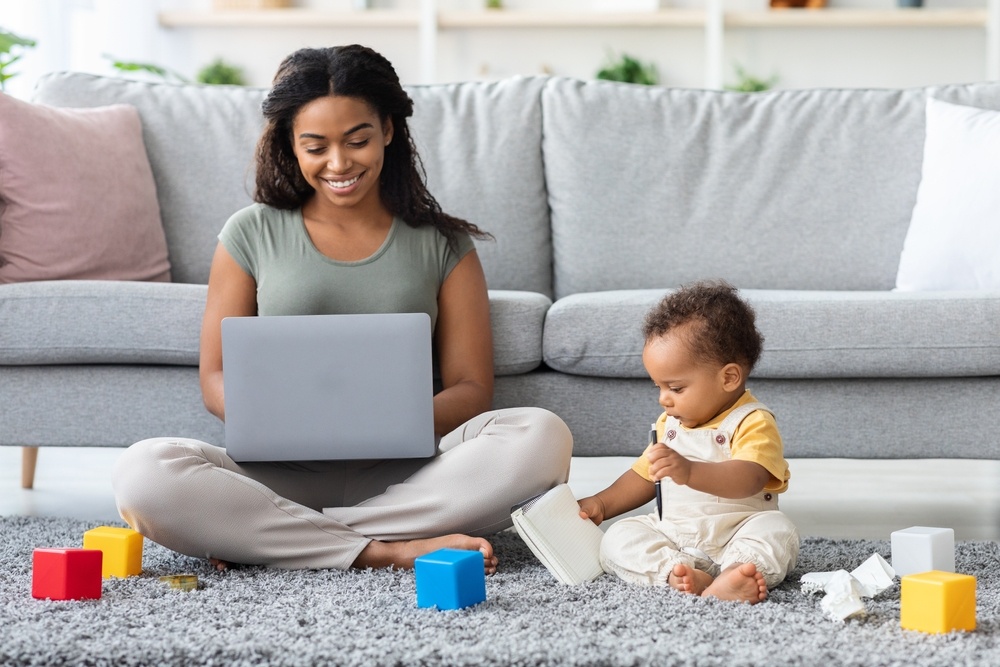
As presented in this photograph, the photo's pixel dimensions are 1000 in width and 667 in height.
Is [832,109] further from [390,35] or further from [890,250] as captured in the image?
[390,35]

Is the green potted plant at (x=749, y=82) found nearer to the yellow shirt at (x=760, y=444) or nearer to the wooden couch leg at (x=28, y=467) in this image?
the wooden couch leg at (x=28, y=467)

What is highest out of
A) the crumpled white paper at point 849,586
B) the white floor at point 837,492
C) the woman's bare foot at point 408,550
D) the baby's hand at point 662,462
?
the baby's hand at point 662,462

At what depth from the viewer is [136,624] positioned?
46.1 inches

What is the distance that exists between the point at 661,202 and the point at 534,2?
8.99 ft

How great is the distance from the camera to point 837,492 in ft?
7.73

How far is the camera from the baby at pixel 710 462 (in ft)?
4.34

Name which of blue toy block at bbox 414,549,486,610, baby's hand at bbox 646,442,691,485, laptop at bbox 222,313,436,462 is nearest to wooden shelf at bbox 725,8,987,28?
laptop at bbox 222,313,436,462

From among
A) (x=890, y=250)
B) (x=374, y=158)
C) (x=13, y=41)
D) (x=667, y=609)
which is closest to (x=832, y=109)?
(x=890, y=250)

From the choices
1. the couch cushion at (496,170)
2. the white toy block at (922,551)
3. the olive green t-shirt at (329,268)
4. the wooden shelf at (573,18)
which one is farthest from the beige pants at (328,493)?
the wooden shelf at (573,18)

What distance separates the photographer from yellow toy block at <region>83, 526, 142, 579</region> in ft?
4.58

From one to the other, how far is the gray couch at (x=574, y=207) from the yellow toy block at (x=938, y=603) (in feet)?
2.39

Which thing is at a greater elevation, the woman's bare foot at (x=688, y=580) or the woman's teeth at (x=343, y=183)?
the woman's teeth at (x=343, y=183)

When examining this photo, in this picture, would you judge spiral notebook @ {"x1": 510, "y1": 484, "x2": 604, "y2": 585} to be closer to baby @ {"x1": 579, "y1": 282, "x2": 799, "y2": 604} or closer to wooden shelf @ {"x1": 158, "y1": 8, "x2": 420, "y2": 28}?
baby @ {"x1": 579, "y1": 282, "x2": 799, "y2": 604}

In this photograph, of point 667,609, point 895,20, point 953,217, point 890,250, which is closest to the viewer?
point 667,609
